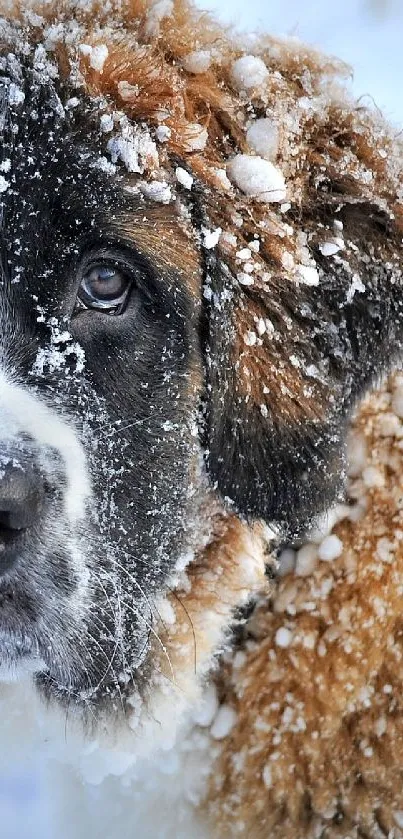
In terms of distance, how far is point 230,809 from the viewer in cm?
243

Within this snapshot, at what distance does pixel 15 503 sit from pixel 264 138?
3.00ft

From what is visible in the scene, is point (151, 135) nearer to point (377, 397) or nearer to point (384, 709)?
point (377, 397)

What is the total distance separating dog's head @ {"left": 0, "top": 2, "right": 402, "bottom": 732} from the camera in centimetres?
173

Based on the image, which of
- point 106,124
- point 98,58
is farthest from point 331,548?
point 98,58

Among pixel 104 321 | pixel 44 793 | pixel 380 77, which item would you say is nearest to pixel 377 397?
pixel 104 321

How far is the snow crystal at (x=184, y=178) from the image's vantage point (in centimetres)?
181

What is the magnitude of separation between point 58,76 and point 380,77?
2.49 m

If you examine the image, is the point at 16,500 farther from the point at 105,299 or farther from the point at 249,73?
the point at 249,73

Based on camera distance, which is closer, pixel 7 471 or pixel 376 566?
pixel 7 471

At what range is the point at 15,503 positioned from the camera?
5.24 feet

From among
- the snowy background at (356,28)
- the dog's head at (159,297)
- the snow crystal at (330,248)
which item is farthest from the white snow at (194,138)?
the snowy background at (356,28)

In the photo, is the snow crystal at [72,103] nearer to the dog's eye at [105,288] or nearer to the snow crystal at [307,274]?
the dog's eye at [105,288]

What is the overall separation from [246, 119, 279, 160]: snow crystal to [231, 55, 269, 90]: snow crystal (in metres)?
0.11

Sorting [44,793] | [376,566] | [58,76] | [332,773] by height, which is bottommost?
[44,793]
